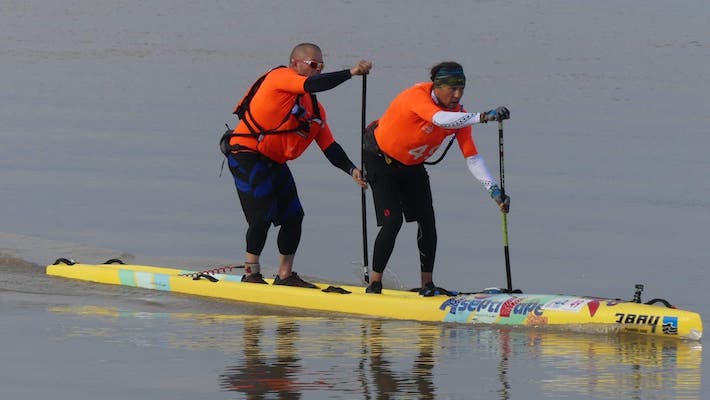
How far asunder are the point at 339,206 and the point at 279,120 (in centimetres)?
469

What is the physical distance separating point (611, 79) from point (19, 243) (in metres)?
16.2

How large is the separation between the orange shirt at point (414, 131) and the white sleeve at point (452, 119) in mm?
106

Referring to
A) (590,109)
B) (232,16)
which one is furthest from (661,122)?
(232,16)

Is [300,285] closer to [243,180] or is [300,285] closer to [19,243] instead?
[243,180]

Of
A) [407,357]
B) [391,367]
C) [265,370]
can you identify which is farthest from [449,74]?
[265,370]

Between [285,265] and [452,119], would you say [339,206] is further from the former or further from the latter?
[452,119]

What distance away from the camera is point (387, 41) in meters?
34.8

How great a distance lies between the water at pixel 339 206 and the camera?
31.7 feet

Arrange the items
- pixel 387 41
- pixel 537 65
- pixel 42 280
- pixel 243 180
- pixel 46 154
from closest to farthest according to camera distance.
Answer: pixel 243 180
pixel 42 280
pixel 46 154
pixel 537 65
pixel 387 41

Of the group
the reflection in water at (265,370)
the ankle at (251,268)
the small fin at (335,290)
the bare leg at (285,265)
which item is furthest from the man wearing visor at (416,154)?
the reflection in water at (265,370)

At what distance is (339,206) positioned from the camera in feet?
55.4

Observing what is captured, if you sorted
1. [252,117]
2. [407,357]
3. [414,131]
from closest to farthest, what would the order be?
[407,357], [414,131], [252,117]

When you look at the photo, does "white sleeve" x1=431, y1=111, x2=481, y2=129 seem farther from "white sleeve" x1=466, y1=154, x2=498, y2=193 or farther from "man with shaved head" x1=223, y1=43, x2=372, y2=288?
"man with shaved head" x1=223, y1=43, x2=372, y2=288

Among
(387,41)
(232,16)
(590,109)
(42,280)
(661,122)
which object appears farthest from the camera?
(232,16)
